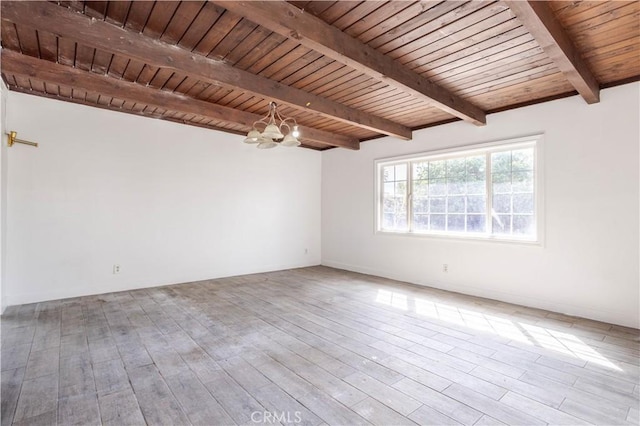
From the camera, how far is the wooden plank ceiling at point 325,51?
7.14 feet

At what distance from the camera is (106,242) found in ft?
14.3

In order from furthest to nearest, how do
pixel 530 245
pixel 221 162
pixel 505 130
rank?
1. pixel 221 162
2. pixel 505 130
3. pixel 530 245

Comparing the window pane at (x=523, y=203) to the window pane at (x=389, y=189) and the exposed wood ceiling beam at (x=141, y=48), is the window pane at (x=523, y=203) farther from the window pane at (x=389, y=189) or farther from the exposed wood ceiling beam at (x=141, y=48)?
the exposed wood ceiling beam at (x=141, y=48)

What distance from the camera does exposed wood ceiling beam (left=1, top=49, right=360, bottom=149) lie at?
9.71 feet

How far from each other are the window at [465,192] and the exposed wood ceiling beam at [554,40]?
967mm

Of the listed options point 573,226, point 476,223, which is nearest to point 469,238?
point 476,223

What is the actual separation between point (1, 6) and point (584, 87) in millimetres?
4883

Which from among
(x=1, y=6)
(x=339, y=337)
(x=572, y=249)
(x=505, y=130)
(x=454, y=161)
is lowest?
(x=339, y=337)

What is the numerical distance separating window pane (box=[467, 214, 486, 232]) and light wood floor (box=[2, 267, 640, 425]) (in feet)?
3.56

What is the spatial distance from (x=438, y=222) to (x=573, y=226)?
1721 mm

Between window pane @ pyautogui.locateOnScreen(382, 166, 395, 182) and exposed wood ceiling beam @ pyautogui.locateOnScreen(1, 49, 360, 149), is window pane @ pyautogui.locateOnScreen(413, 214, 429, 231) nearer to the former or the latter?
window pane @ pyautogui.locateOnScreen(382, 166, 395, 182)

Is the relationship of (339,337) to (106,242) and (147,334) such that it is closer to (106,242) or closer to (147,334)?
(147,334)

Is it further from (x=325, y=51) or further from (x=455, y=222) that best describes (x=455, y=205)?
(x=325, y=51)

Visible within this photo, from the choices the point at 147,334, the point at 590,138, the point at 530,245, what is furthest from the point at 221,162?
the point at 590,138
